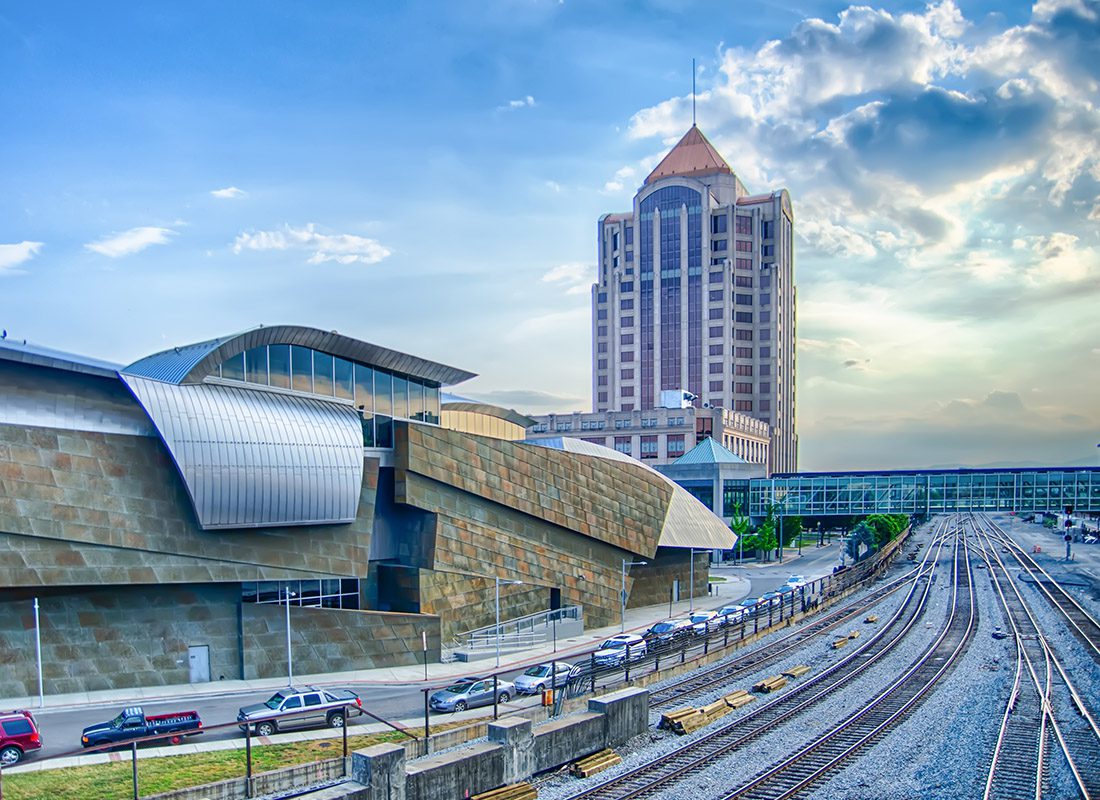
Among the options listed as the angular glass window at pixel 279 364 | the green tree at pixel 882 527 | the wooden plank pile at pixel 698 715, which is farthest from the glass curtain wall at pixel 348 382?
the green tree at pixel 882 527

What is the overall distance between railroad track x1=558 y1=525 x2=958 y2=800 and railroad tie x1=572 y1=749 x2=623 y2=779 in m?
1.15

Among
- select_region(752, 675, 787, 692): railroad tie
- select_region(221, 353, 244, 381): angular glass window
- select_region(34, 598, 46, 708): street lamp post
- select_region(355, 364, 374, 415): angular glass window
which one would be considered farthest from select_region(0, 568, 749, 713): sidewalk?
select_region(221, 353, 244, 381): angular glass window

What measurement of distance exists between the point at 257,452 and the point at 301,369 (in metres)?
6.64

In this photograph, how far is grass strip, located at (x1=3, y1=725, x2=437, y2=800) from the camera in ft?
77.5

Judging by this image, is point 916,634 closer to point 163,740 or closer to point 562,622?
point 562,622

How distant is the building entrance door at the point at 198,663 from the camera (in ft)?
127

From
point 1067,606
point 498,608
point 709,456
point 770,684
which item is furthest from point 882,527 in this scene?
point 770,684

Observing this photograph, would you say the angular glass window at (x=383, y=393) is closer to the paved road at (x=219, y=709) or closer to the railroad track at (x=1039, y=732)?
the paved road at (x=219, y=709)

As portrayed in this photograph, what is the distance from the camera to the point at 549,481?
52312 millimetres

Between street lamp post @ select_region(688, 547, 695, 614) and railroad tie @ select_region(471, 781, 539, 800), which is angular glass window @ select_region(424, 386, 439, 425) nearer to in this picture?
street lamp post @ select_region(688, 547, 695, 614)

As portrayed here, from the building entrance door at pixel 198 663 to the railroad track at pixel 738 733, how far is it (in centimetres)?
2113

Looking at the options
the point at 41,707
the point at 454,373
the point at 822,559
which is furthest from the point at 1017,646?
the point at 822,559

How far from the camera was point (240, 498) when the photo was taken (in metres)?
38.5

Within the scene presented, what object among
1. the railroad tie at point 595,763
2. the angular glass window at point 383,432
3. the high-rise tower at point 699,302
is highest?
the high-rise tower at point 699,302
